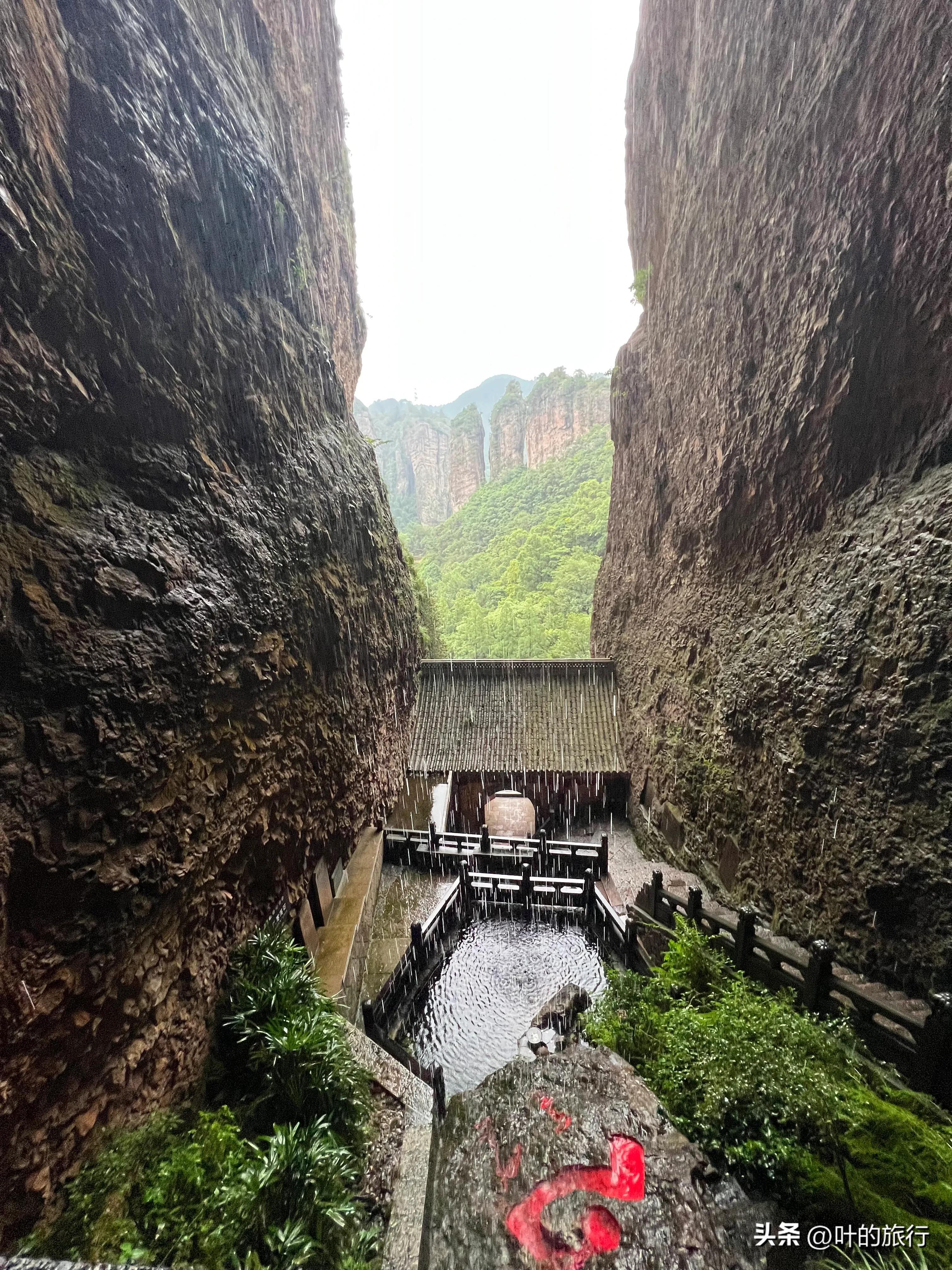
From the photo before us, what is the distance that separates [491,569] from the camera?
39.2m

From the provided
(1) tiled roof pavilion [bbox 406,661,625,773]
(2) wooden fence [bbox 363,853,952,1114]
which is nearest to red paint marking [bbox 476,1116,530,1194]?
(2) wooden fence [bbox 363,853,952,1114]

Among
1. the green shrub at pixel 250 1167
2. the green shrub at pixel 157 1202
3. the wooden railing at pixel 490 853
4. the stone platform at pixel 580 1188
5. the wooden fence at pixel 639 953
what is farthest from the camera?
the wooden railing at pixel 490 853

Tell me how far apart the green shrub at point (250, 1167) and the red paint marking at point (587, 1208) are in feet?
3.77

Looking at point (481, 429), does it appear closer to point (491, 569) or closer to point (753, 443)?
point (491, 569)

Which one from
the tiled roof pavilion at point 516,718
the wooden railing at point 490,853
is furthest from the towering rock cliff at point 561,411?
the wooden railing at point 490,853

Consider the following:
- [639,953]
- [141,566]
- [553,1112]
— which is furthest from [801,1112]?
[141,566]

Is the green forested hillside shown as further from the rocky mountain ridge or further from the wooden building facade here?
the wooden building facade

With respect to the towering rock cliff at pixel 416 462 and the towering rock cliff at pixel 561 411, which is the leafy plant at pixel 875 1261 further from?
the towering rock cliff at pixel 416 462

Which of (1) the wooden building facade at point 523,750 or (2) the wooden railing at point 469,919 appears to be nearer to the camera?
(2) the wooden railing at point 469,919

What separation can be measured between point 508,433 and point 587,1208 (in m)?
60.6

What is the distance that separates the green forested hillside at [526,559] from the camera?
2844 centimetres

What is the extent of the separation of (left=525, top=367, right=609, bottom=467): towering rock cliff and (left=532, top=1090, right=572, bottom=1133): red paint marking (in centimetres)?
5077

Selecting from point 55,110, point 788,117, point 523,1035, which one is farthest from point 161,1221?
point 788,117

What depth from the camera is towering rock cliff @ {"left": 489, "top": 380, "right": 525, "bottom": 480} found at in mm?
55906
